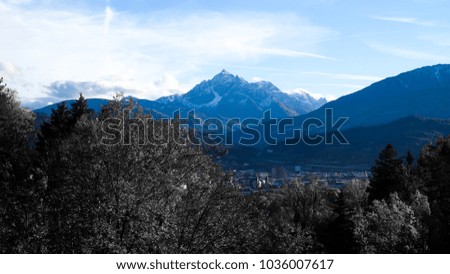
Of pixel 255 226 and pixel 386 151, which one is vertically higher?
pixel 386 151

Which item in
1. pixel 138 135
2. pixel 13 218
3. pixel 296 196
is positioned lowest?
pixel 296 196

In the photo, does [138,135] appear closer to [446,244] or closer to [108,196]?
[108,196]

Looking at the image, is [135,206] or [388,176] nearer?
[135,206]

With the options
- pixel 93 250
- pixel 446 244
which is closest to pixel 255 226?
pixel 446 244

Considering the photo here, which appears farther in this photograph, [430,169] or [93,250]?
[430,169]

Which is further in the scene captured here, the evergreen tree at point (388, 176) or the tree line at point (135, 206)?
the evergreen tree at point (388, 176)

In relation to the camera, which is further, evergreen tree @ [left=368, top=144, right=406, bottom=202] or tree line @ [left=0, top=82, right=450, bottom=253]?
evergreen tree @ [left=368, top=144, right=406, bottom=202]

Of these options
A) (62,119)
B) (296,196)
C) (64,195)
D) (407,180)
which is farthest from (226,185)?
(296,196)

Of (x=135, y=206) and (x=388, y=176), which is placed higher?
(x=135, y=206)
